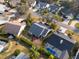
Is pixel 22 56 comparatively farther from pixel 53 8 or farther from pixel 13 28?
pixel 53 8

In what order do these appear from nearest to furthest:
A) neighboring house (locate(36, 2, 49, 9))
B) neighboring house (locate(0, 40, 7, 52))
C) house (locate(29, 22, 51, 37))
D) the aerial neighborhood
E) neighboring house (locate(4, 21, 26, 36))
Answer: neighboring house (locate(0, 40, 7, 52)), the aerial neighborhood, neighboring house (locate(4, 21, 26, 36)), house (locate(29, 22, 51, 37)), neighboring house (locate(36, 2, 49, 9))

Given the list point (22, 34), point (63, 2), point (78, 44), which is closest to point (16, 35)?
point (22, 34)

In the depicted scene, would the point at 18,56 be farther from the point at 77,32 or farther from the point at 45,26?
the point at 77,32

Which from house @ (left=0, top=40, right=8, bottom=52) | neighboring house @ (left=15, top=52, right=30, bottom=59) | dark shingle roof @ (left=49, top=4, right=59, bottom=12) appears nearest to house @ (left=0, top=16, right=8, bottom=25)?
house @ (left=0, top=40, right=8, bottom=52)

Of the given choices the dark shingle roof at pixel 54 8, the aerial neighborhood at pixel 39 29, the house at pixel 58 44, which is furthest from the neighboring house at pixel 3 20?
the dark shingle roof at pixel 54 8

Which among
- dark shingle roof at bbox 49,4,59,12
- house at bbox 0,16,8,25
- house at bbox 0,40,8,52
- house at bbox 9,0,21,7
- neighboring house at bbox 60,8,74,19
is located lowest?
neighboring house at bbox 60,8,74,19

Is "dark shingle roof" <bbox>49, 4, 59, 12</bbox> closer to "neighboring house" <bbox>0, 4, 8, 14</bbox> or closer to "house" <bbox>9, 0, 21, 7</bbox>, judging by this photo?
"house" <bbox>9, 0, 21, 7</bbox>

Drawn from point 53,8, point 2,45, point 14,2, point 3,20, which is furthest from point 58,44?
point 14,2

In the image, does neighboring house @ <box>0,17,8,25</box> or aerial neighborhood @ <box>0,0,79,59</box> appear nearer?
aerial neighborhood @ <box>0,0,79,59</box>
